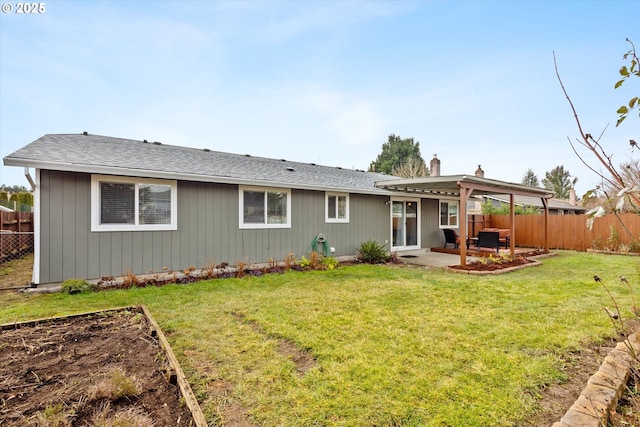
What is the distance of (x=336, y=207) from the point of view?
10039 mm

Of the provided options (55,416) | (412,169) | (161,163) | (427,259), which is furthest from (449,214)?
(412,169)

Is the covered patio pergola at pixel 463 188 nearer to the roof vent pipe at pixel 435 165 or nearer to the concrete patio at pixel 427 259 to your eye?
the concrete patio at pixel 427 259

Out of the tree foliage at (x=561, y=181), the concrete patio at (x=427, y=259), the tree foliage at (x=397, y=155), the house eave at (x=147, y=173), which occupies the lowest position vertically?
the concrete patio at (x=427, y=259)

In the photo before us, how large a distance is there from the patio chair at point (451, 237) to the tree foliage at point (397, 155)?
21.4m

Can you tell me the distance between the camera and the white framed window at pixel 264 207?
8.20 metres

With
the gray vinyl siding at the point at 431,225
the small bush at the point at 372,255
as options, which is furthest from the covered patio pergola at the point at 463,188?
the small bush at the point at 372,255

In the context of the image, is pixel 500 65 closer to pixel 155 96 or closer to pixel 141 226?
pixel 141 226

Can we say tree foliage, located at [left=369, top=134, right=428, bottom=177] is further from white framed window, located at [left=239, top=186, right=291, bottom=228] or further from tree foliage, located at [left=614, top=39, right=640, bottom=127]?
tree foliage, located at [left=614, top=39, right=640, bottom=127]

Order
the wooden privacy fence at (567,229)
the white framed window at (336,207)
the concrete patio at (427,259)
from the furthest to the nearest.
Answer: the wooden privacy fence at (567,229)
the white framed window at (336,207)
the concrete patio at (427,259)

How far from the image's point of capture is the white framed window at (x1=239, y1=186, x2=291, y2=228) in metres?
8.20

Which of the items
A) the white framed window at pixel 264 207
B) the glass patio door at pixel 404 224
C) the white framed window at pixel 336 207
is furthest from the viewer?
the glass patio door at pixel 404 224

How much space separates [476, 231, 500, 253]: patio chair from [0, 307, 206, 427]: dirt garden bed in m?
11.0

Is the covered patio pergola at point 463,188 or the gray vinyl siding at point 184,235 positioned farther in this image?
the covered patio pergola at point 463,188

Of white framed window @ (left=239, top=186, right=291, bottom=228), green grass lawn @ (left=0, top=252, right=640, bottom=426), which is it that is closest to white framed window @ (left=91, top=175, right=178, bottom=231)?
green grass lawn @ (left=0, top=252, right=640, bottom=426)
